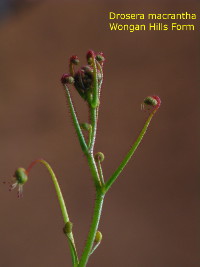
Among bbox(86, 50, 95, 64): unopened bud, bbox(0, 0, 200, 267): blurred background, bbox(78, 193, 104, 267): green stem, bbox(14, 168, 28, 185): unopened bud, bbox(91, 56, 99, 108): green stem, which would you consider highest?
bbox(86, 50, 95, 64): unopened bud

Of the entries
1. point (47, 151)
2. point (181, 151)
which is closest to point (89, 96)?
point (181, 151)

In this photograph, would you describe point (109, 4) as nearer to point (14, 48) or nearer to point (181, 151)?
point (14, 48)

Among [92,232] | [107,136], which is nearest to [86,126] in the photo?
[92,232]

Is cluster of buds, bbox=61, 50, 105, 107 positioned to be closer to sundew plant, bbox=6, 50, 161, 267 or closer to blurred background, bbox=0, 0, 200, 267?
sundew plant, bbox=6, 50, 161, 267

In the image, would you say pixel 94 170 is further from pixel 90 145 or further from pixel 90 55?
pixel 90 55

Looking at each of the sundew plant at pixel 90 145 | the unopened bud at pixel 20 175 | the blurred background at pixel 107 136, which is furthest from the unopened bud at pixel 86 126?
the blurred background at pixel 107 136

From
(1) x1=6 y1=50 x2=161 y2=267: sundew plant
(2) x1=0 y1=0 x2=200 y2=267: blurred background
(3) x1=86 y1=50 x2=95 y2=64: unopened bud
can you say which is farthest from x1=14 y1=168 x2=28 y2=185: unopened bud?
(2) x1=0 y1=0 x2=200 y2=267: blurred background

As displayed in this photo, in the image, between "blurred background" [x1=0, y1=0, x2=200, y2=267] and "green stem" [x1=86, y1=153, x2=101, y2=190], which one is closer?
"green stem" [x1=86, y1=153, x2=101, y2=190]

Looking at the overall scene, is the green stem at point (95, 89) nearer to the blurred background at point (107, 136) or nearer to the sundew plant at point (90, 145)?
the sundew plant at point (90, 145)
